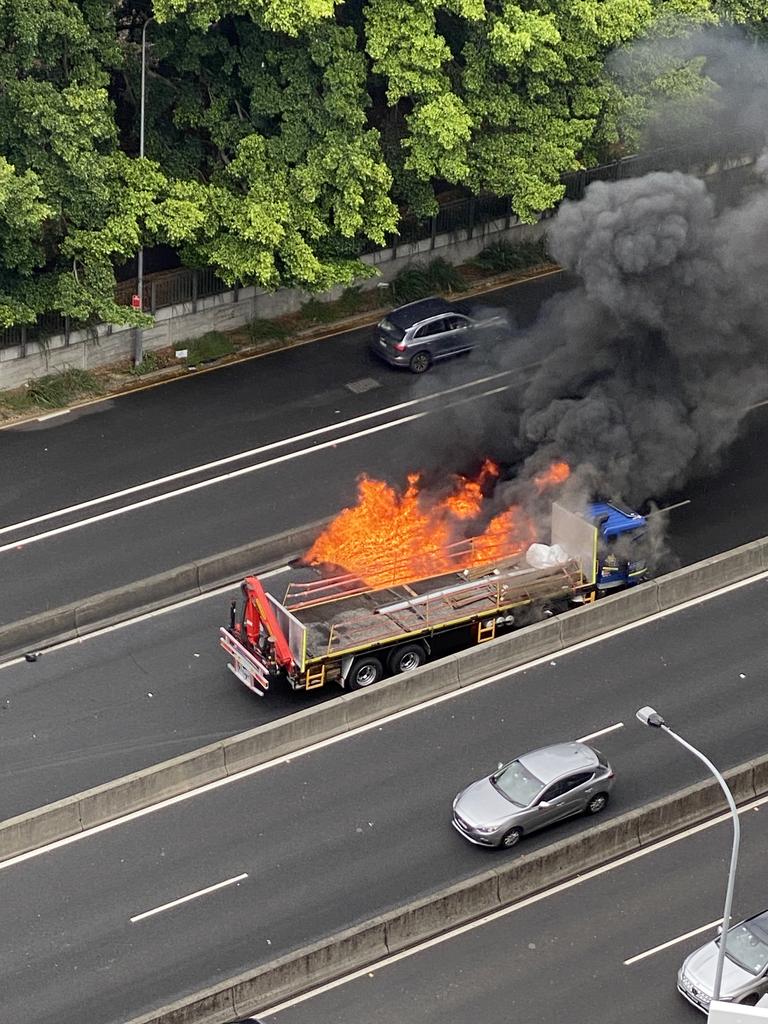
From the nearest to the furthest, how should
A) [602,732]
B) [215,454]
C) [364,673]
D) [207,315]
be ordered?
[602,732]
[364,673]
[215,454]
[207,315]

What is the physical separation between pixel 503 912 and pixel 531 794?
2109mm

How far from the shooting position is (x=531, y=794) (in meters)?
30.0

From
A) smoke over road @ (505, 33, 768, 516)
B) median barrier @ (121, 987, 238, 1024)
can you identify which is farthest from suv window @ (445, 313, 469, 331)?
median barrier @ (121, 987, 238, 1024)

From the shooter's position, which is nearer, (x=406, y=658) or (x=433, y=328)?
(x=406, y=658)

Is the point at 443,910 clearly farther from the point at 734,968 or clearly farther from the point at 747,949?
the point at 747,949

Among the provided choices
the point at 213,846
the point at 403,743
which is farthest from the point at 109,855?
the point at 403,743

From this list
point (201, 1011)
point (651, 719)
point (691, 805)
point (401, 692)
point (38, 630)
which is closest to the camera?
point (651, 719)

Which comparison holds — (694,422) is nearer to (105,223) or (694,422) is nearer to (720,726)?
(720,726)

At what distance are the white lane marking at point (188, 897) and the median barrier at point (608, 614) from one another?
882cm

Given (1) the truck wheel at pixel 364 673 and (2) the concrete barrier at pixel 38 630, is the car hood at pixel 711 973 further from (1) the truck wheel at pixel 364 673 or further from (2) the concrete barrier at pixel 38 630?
(2) the concrete barrier at pixel 38 630

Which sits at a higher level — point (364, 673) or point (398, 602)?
point (398, 602)

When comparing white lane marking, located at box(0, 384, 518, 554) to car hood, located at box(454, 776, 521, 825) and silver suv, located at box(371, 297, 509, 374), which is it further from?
car hood, located at box(454, 776, 521, 825)

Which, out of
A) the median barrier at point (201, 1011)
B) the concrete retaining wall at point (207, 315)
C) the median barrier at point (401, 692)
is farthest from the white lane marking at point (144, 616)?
the median barrier at point (201, 1011)

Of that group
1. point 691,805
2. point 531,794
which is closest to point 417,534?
point 531,794
